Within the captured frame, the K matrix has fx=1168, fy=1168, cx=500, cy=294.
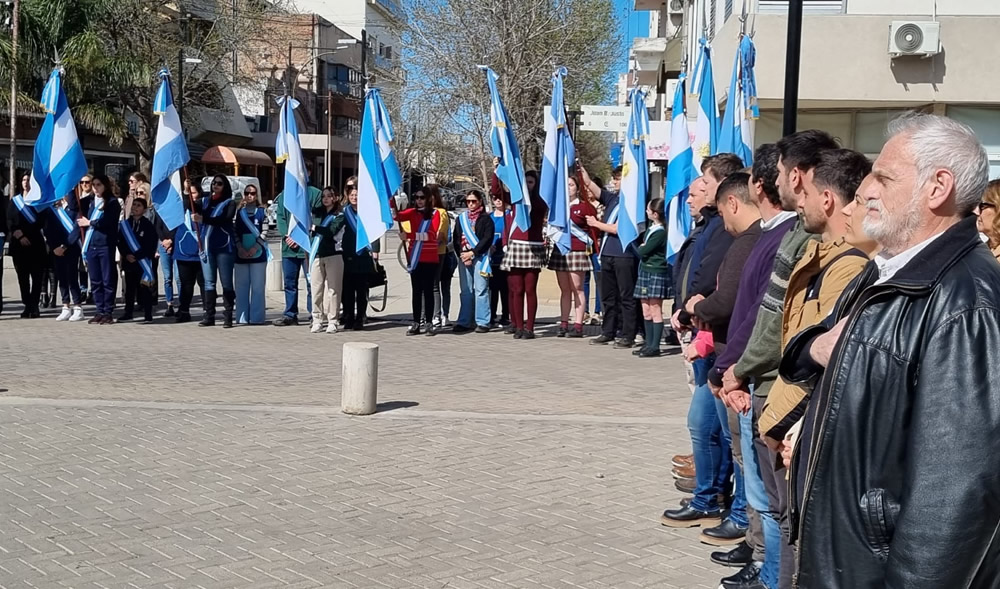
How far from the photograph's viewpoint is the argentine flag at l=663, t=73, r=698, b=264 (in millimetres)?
12695

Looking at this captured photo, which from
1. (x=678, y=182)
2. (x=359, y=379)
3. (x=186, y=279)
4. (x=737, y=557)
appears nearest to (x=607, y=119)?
(x=678, y=182)

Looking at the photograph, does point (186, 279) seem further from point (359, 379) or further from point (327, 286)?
point (359, 379)

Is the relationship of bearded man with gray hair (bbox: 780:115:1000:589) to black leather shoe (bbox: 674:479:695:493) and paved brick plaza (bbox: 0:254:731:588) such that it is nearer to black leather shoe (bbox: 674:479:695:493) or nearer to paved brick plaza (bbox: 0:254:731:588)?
paved brick plaza (bbox: 0:254:731:588)

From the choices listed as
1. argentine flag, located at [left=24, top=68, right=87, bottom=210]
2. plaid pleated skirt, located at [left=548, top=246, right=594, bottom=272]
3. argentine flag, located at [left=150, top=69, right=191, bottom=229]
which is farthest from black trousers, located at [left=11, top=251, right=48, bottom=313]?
plaid pleated skirt, located at [left=548, top=246, right=594, bottom=272]

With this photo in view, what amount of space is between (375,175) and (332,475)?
7934 millimetres

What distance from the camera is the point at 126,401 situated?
9867 mm

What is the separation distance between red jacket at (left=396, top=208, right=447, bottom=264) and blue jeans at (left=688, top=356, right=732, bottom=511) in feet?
27.8

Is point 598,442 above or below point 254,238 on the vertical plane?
below

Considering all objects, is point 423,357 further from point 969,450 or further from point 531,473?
point 969,450

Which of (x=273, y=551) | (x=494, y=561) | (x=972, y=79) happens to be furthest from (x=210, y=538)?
(x=972, y=79)

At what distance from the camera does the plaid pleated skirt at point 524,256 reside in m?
14.4

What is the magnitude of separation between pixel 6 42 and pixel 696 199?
27229 mm

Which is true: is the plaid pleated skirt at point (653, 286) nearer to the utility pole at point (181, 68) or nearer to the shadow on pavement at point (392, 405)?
the shadow on pavement at point (392, 405)

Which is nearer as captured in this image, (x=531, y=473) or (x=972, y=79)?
(x=531, y=473)
